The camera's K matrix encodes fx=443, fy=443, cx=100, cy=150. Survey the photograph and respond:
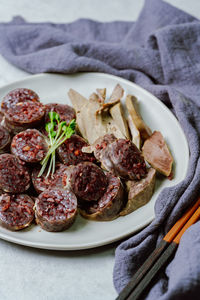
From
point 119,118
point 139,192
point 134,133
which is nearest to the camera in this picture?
point 139,192

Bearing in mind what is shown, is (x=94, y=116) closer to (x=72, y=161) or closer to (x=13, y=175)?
(x=72, y=161)

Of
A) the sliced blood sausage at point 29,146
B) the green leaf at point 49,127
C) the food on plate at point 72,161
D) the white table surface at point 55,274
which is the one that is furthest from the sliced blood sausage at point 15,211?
the green leaf at point 49,127

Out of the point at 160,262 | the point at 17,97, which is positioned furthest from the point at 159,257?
the point at 17,97

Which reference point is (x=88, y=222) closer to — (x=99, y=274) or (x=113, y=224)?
(x=113, y=224)

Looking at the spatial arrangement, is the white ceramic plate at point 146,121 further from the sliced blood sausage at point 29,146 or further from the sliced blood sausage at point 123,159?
the sliced blood sausage at point 29,146

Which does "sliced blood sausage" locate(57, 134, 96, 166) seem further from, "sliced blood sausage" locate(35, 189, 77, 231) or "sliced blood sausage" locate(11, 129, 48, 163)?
"sliced blood sausage" locate(35, 189, 77, 231)

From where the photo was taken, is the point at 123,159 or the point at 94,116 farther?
the point at 94,116

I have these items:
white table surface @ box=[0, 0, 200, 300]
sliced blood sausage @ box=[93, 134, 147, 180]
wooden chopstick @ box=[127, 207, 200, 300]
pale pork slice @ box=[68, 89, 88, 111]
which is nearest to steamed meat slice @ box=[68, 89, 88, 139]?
pale pork slice @ box=[68, 89, 88, 111]
